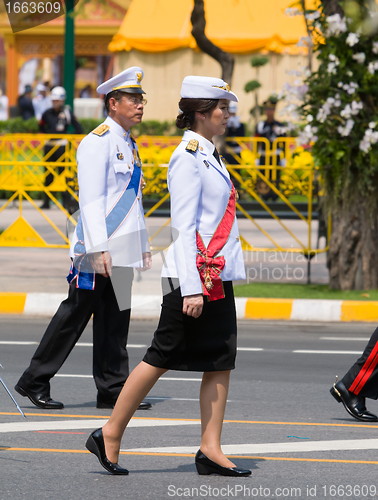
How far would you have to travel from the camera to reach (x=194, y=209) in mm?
4035

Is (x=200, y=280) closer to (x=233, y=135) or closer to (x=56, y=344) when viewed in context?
(x=56, y=344)

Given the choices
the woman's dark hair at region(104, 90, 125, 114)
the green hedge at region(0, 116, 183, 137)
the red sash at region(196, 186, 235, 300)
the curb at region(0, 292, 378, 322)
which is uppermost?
the woman's dark hair at region(104, 90, 125, 114)

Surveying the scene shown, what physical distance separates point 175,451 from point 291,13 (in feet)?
22.2

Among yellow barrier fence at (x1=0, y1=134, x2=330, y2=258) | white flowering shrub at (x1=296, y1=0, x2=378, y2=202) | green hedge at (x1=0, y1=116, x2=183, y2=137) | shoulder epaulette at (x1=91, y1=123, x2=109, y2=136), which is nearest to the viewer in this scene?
shoulder epaulette at (x1=91, y1=123, x2=109, y2=136)

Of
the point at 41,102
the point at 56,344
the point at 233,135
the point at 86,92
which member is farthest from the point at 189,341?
the point at 86,92

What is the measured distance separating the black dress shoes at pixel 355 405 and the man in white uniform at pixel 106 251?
1.14 m

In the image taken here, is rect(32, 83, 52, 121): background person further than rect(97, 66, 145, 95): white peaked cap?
Yes

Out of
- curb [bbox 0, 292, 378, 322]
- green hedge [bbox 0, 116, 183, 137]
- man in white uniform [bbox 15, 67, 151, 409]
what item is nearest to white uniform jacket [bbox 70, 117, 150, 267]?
man in white uniform [bbox 15, 67, 151, 409]

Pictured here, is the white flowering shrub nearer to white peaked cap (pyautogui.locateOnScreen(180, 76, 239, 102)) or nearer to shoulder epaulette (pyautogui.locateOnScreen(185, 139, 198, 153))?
white peaked cap (pyautogui.locateOnScreen(180, 76, 239, 102))

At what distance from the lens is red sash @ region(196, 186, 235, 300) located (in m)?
4.09

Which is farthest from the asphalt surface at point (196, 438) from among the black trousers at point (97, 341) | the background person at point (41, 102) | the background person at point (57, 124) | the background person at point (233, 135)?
the background person at point (41, 102)

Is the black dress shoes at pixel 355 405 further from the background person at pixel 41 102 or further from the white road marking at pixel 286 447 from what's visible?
the background person at pixel 41 102

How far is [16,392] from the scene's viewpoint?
6.11 metres

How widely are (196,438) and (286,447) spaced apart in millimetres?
478
